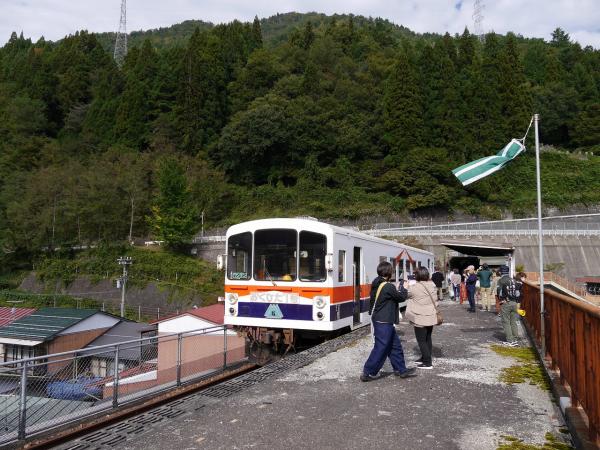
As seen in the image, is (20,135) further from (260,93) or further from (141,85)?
(260,93)

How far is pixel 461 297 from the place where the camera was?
20.1 m

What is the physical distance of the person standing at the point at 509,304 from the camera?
387 inches

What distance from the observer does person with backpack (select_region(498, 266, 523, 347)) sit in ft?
32.3

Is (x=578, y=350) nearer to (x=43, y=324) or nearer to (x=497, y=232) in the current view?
(x=43, y=324)

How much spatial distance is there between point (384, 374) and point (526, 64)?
93.6 meters

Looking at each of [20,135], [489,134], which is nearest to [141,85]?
[20,135]

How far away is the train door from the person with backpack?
313cm

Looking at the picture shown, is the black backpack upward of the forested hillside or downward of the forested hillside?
downward

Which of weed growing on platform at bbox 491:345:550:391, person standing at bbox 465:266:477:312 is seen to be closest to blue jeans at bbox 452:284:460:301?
person standing at bbox 465:266:477:312

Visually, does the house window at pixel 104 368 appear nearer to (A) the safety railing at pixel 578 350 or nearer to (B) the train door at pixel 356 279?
(B) the train door at pixel 356 279

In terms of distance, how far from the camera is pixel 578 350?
191 inches

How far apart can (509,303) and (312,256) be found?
4011mm

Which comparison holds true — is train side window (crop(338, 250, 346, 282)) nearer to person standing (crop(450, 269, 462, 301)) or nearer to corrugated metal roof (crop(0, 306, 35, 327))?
person standing (crop(450, 269, 462, 301))

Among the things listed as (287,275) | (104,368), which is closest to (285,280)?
(287,275)
